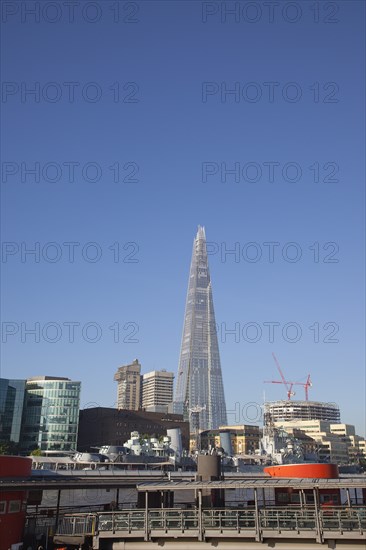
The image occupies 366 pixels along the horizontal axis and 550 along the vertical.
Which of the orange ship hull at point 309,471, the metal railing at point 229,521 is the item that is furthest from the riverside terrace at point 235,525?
the orange ship hull at point 309,471

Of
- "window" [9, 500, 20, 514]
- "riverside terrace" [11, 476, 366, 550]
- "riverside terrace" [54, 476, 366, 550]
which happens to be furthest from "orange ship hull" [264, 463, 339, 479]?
"window" [9, 500, 20, 514]

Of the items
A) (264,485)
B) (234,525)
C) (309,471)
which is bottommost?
(234,525)

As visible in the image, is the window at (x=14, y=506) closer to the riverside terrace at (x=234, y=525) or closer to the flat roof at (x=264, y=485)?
the riverside terrace at (x=234, y=525)

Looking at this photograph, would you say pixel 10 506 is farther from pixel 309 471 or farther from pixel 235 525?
pixel 309 471

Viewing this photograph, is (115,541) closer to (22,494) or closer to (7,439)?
(22,494)

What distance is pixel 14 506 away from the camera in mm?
40031

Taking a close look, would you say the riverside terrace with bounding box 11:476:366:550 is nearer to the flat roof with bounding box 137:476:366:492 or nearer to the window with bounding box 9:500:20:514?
the flat roof with bounding box 137:476:366:492

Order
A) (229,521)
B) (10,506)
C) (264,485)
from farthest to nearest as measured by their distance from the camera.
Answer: (10,506) < (264,485) < (229,521)

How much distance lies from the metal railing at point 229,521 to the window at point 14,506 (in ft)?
19.7

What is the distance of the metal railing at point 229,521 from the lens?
114ft

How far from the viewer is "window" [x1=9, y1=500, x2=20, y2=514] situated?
130ft

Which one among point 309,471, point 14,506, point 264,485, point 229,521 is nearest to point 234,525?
point 229,521

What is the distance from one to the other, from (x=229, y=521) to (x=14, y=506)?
51.7 feet

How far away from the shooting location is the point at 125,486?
149 ft
